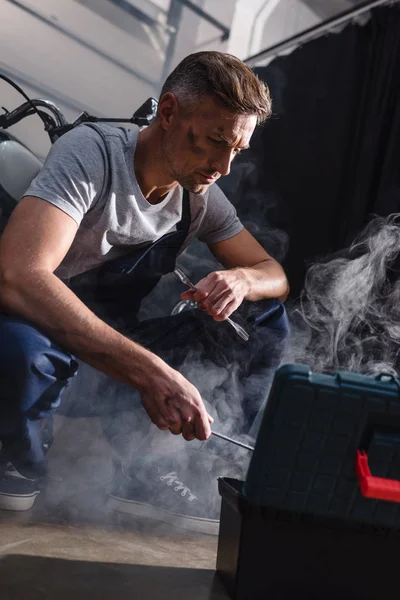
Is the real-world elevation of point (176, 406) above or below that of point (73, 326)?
below

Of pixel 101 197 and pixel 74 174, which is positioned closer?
pixel 74 174

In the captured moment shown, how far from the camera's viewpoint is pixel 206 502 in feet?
5.05

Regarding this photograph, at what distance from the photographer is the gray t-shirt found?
1432 mm

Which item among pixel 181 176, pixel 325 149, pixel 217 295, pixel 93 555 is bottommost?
pixel 93 555

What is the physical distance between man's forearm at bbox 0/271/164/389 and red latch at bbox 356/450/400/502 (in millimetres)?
446

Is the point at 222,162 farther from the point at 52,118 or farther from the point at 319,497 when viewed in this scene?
the point at 319,497

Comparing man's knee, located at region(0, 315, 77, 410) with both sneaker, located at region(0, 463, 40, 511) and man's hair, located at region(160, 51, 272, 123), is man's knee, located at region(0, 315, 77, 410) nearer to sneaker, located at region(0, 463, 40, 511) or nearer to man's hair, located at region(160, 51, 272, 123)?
sneaker, located at region(0, 463, 40, 511)

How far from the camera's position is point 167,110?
1.61m

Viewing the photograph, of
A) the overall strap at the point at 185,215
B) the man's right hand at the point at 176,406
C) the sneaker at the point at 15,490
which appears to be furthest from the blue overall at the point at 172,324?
the man's right hand at the point at 176,406

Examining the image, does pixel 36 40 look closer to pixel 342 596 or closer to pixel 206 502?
pixel 206 502

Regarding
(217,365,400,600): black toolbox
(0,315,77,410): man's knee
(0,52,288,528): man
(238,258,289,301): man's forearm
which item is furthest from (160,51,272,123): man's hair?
(217,365,400,600): black toolbox

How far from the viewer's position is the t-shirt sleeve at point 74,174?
1.40 m

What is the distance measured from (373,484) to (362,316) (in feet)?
4.73

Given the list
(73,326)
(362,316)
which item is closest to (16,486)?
(73,326)
